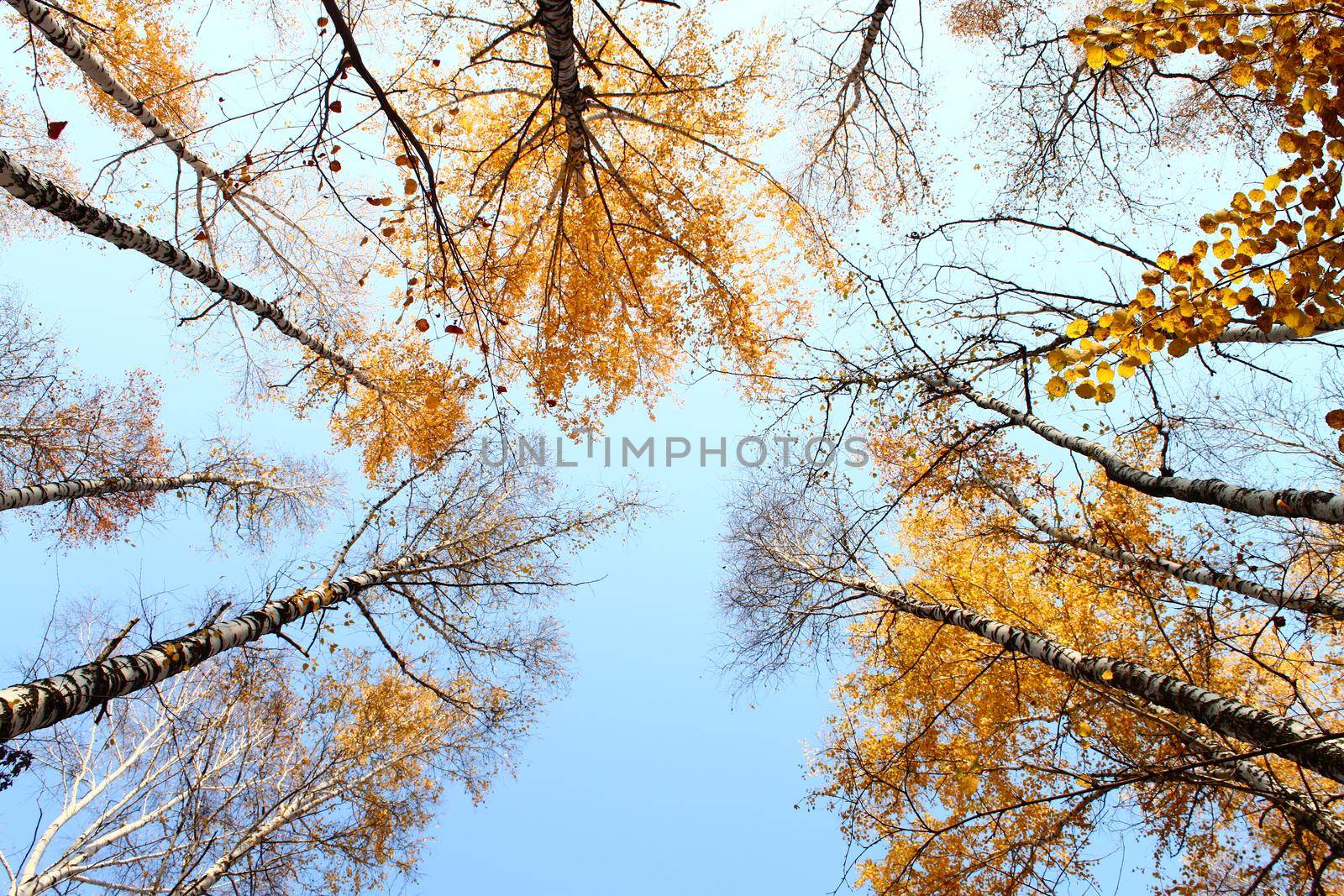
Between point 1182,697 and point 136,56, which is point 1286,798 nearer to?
point 1182,697

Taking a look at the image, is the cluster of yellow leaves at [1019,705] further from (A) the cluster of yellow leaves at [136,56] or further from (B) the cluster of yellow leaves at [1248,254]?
(A) the cluster of yellow leaves at [136,56]

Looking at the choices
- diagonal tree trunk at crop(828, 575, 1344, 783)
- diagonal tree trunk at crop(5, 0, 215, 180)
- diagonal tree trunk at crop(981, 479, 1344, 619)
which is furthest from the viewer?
diagonal tree trunk at crop(981, 479, 1344, 619)

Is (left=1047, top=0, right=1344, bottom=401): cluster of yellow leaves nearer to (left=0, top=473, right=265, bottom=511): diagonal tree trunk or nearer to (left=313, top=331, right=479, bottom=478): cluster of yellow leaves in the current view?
(left=313, top=331, right=479, bottom=478): cluster of yellow leaves

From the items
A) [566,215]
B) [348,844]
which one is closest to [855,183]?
[566,215]

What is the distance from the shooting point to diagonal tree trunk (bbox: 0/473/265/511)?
5738 millimetres

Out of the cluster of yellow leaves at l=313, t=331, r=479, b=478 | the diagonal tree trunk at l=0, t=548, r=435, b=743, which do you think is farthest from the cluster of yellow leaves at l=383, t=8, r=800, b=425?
the diagonal tree trunk at l=0, t=548, r=435, b=743

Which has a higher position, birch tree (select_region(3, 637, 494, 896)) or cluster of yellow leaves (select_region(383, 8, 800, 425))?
cluster of yellow leaves (select_region(383, 8, 800, 425))

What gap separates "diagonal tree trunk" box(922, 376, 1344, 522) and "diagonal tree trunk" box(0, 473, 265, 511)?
8616 mm

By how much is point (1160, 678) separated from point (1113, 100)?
626 centimetres

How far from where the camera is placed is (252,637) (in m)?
3.93

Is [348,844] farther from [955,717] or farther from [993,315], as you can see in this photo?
[993,315]

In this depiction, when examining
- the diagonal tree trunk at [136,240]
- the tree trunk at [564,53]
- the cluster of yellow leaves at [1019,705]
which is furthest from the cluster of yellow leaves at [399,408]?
the cluster of yellow leaves at [1019,705]

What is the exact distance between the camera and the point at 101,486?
674 centimetres

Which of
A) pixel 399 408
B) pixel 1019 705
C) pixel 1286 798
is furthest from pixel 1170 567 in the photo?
pixel 399 408
